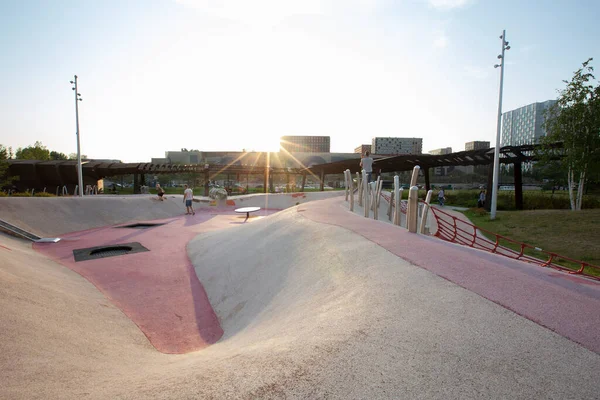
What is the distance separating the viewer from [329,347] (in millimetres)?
2568

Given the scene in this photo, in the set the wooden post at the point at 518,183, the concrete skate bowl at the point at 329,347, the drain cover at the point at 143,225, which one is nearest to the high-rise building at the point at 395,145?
the wooden post at the point at 518,183

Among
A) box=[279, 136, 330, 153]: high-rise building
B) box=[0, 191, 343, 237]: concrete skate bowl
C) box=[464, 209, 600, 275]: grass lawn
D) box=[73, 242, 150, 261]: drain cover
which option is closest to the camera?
box=[73, 242, 150, 261]: drain cover

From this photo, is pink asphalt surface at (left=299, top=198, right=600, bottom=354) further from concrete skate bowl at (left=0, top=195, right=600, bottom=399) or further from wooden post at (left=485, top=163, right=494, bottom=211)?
wooden post at (left=485, top=163, right=494, bottom=211)

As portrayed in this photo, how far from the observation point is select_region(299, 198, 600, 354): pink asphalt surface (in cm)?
276

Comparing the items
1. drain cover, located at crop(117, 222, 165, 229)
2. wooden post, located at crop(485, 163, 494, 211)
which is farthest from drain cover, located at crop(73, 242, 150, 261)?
wooden post, located at crop(485, 163, 494, 211)

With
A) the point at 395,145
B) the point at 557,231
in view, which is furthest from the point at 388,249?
the point at 395,145

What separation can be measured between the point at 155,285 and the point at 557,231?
15877mm

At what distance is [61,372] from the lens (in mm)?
2852

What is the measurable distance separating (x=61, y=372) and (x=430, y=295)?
3749 mm

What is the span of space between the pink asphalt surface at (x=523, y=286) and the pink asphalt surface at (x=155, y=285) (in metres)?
3.77

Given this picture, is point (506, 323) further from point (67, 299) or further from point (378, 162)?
point (378, 162)

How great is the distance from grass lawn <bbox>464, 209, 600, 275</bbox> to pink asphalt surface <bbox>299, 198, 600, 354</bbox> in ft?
23.1

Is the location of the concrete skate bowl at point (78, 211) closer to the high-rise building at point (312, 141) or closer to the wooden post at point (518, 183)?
the wooden post at point (518, 183)

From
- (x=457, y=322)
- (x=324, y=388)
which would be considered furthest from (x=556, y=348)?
(x=324, y=388)
